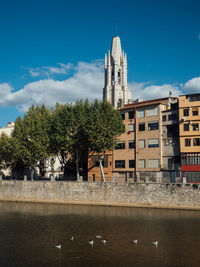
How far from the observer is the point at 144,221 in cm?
3781

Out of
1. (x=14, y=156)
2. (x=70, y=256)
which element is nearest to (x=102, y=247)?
(x=70, y=256)

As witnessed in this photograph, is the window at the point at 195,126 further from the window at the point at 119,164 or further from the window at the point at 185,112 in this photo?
the window at the point at 119,164

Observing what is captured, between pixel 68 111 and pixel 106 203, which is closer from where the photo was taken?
pixel 106 203

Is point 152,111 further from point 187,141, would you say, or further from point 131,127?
point 187,141

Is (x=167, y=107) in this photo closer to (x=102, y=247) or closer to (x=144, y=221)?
(x=144, y=221)

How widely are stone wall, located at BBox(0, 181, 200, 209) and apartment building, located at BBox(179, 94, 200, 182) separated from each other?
6.59 metres

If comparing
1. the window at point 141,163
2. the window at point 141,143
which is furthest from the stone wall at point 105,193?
the window at point 141,143

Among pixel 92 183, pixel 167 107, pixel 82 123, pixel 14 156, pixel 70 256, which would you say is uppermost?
pixel 167 107

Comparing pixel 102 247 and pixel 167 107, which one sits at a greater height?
pixel 167 107

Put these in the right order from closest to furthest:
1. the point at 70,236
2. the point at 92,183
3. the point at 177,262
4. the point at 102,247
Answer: the point at 177,262, the point at 102,247, the point at 70,236, the point at 92,183

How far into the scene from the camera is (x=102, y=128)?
5669cm

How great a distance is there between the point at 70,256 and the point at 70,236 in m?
6.58

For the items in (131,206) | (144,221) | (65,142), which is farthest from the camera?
(65,142)

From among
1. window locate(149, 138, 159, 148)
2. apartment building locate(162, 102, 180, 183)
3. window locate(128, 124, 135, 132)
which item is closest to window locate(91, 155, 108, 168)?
window locate(128, 124, 135, 132)
